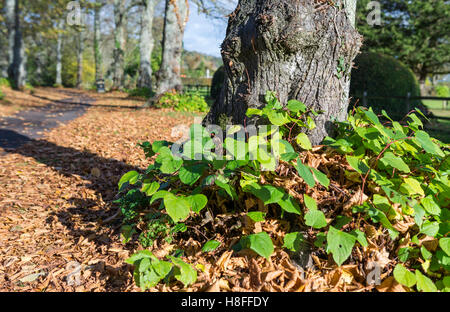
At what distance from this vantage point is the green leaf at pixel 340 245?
155 cm

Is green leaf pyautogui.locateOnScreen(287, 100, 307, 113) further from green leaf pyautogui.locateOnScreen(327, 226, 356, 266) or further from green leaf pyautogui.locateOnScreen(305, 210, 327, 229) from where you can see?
green leaf pyautogui.locateOnScreen(327, 226, 356, 266)

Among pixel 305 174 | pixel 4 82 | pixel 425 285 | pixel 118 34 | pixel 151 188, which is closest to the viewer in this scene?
pixel 425 285

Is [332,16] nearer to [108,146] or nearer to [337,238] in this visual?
[337,238]

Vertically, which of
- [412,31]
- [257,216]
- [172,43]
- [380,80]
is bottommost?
[257,216]

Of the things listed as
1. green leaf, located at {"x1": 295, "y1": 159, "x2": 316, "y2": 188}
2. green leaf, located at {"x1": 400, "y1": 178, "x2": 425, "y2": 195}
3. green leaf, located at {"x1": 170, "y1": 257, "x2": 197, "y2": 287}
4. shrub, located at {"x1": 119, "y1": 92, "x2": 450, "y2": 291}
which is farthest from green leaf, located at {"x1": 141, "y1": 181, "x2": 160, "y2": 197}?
green leaf, located at {"x1": 400, "y1": 178, "x2": 425, "y2": 195}

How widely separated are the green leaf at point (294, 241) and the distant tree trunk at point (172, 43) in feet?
36.2

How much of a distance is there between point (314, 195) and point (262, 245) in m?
0.57

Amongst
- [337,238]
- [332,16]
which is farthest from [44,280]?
[332,16]

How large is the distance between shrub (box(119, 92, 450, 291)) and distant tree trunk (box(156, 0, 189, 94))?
34.1 feet

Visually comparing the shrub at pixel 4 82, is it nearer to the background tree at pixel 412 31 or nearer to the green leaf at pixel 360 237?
the green leaf at pixel 360 237

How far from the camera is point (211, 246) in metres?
1.93

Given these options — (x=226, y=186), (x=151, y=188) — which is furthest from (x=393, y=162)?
(x=151, y=188)

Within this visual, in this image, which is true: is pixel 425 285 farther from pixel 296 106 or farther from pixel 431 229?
pixel 296 106
